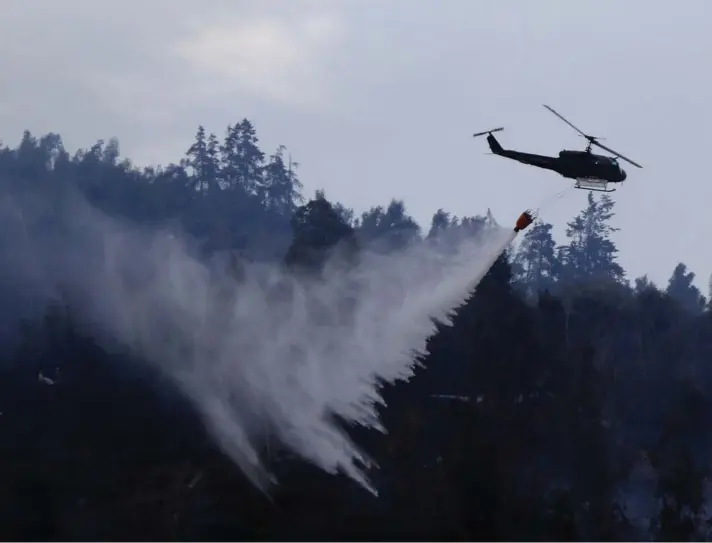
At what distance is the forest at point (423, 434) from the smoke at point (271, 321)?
0.97 meters

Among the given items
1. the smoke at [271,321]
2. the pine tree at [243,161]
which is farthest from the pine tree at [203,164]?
the smoke at [271,321]

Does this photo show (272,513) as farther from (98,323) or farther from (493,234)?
(493,234)

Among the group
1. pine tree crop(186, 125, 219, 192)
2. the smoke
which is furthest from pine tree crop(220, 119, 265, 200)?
the smoke

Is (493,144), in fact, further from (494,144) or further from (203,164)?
(203,164)

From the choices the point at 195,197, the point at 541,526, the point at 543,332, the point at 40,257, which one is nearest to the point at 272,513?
the point at 541,526

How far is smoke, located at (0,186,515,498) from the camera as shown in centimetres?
5331

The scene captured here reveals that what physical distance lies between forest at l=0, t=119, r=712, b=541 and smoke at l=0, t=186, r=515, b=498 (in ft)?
3.19

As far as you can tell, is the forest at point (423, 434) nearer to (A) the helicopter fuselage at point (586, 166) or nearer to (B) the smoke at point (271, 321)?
(B) the smoke at point (271, 321)

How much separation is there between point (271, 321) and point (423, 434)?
10.6m

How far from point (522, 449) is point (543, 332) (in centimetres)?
1058

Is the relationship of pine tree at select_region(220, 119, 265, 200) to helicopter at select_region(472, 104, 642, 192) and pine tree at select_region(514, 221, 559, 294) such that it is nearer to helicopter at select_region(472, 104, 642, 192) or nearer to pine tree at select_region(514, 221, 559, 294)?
pine tree at select_region(514, 221, 559, 294)

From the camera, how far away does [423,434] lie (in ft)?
201

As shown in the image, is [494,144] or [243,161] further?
[243,161]

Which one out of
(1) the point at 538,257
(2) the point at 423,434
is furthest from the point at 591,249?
(2) the point at 423,434
